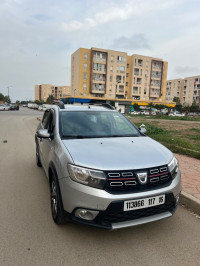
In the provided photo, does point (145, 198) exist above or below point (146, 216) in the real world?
above

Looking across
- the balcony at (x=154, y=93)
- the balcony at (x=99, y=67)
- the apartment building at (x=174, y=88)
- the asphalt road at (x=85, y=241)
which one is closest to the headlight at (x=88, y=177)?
the asphalt road at (x=85, y=241)

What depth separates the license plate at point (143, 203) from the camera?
2.42 m

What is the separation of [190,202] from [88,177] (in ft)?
7.11

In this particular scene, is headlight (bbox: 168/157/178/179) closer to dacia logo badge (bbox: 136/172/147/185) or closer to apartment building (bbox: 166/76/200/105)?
dacia logo badge (bbox: 136/172/147/185)

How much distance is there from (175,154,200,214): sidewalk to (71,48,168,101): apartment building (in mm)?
53028

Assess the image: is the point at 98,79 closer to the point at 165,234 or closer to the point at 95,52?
the point at 95,52

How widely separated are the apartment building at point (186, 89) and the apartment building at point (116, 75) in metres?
34.3

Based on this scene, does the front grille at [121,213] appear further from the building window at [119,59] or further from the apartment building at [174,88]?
the apartment building at [174,88]

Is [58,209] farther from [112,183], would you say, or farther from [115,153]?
[115,153]

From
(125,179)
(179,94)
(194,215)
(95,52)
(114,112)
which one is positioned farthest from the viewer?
(179,94)

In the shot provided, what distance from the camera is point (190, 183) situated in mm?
4355

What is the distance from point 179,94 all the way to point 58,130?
121 m

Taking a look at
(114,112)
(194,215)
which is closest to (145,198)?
(194,215)

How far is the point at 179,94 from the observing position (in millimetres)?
114688
